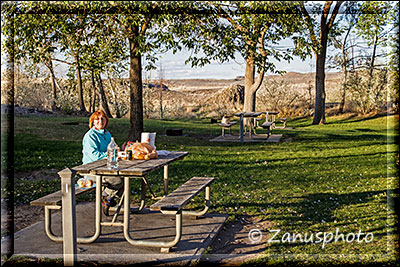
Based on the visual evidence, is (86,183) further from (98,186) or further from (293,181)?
(293,181)

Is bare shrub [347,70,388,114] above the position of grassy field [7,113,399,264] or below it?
above

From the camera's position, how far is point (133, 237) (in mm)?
5051

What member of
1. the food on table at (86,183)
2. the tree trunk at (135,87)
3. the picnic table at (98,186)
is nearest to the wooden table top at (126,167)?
the picnic table at (98,186)

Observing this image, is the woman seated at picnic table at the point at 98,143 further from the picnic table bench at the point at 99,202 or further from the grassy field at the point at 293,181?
the grassy field at the point at 293,181

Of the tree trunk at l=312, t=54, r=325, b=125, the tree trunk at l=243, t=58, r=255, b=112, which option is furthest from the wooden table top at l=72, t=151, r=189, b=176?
the tree trunk at l=312, t=54, r=325, b=125

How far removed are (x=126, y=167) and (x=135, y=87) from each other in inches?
330

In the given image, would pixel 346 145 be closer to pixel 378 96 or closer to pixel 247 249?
pixel 247 249

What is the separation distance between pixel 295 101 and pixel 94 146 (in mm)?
24328

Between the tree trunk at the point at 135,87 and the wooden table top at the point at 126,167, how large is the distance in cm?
755

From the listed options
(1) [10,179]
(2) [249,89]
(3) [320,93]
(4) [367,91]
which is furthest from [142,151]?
(4) [367,91]

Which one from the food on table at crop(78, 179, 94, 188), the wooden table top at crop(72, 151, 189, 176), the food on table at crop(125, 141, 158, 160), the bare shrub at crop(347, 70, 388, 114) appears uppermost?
the bare shrub at crop(347, 70, 388, 114)

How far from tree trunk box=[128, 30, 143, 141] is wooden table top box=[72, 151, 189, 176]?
7549 mm

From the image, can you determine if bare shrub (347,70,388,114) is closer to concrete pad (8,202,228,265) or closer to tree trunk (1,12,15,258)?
tree trunk (1,12,15,258)

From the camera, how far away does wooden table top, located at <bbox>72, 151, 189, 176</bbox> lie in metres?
4.51
